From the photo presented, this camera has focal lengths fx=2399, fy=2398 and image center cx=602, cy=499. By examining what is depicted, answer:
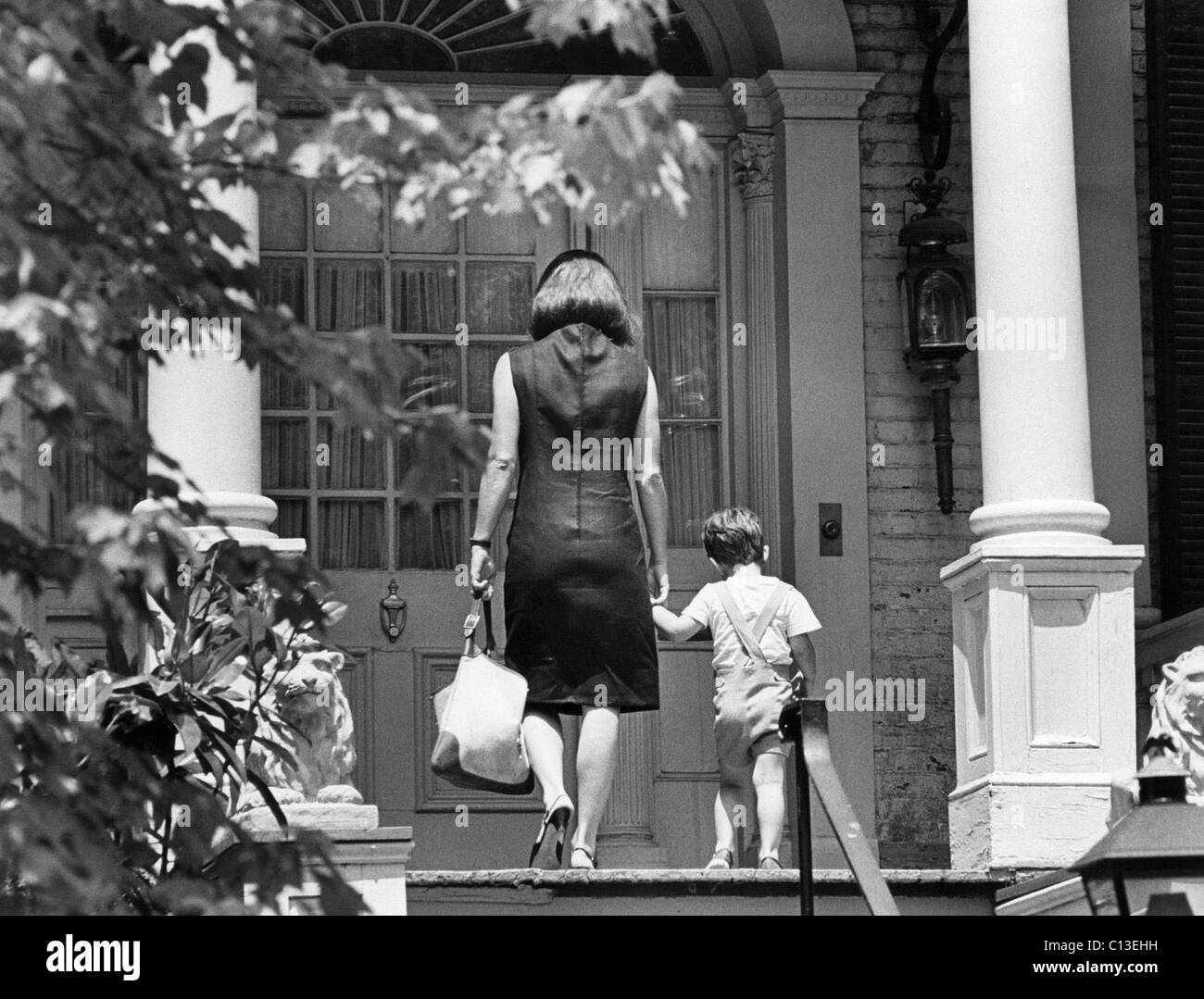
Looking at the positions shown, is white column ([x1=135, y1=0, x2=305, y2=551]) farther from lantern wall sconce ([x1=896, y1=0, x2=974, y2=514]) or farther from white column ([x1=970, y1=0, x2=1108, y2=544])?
lantern wall sconce ([x1=896, y1=0, x2=974, y2=514])

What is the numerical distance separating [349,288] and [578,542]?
11.6 ft

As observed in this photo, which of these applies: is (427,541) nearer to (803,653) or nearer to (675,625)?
(675,625)

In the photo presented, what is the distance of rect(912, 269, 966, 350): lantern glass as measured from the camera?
1091 cm

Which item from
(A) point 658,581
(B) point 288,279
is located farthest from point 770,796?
(B) point 288,279

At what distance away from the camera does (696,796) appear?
10828mm

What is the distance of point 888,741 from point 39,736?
7.81 metres

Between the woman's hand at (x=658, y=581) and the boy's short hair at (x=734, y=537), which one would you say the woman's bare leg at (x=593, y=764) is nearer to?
the woman's hand at (x=658, y=581)

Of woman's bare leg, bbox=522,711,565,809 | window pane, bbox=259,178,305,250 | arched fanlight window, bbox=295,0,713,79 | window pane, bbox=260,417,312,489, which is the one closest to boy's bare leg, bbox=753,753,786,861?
woman's bare leg, bbox=522,711,565,809

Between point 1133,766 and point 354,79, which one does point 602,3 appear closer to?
point 1133,766

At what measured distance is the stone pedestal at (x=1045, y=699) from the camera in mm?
8523

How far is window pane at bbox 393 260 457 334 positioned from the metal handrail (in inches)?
215

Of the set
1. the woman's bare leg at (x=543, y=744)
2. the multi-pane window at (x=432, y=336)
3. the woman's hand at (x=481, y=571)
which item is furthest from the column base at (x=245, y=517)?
the multi-pane window at (x=432, y=336)

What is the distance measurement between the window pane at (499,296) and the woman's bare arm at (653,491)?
307 cm

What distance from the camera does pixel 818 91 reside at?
11.2 meters
